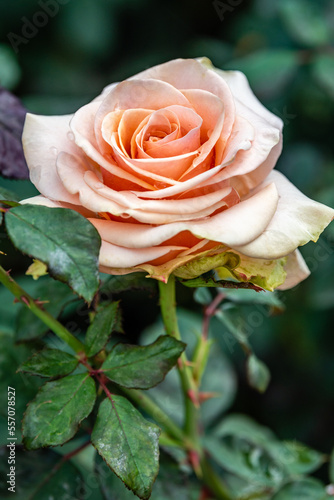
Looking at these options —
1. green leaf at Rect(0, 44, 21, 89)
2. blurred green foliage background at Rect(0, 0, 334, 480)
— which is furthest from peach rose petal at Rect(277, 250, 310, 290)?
green leaf at Rect(0, 44, 21, 89)

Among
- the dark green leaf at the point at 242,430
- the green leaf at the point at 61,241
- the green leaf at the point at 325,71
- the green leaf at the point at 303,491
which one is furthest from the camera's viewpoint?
the green leaf at the point at 325,71

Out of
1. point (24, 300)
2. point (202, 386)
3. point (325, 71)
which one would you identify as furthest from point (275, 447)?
point (325, 71)

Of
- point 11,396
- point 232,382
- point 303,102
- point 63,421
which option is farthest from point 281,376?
point 63,421

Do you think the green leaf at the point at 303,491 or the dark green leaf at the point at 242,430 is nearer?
the green leaf at the point at 303,491

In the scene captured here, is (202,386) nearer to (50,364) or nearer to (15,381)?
(15,381)

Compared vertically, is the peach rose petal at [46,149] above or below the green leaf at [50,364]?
above

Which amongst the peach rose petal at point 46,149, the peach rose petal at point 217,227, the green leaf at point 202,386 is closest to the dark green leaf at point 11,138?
the peach rose petal at point 46,149

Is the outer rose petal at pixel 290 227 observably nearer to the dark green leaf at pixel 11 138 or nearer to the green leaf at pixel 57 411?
the green leaf at pixel 57 411
